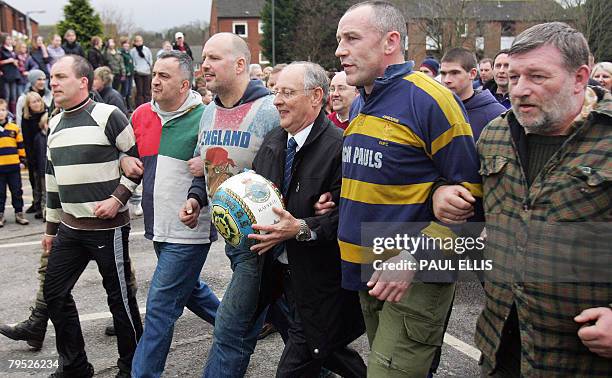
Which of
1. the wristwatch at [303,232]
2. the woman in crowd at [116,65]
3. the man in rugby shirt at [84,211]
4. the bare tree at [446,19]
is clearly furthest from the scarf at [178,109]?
the bare tree at [446,19]

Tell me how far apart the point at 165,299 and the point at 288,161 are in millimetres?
1401

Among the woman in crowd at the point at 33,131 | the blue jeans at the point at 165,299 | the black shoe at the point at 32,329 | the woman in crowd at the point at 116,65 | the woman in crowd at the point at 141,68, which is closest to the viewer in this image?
the blue jeans at the point at 165,299

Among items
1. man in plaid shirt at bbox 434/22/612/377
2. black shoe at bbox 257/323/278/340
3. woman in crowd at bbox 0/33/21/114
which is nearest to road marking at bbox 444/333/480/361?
black shoe at bbox 257/323/278/340

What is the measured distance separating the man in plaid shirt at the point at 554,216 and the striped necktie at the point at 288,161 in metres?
1.36

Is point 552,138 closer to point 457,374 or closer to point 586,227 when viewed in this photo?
point 586,227

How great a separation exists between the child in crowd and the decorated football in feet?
24.8

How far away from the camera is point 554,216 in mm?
2273

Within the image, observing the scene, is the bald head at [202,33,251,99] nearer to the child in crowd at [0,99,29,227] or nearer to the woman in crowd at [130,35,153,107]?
the child in crowd at [0,99,29,227]

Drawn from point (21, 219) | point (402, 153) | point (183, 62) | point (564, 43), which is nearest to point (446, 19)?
point (21, 219)

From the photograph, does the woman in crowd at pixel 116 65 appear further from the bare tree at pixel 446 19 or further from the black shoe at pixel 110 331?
the bare tree at pixel 446 19

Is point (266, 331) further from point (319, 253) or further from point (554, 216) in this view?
point (554, 216)

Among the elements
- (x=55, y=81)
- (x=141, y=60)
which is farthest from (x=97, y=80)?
(x=141, y=60)

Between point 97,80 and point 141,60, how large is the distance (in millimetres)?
11320

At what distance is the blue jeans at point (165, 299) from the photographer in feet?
13.3
